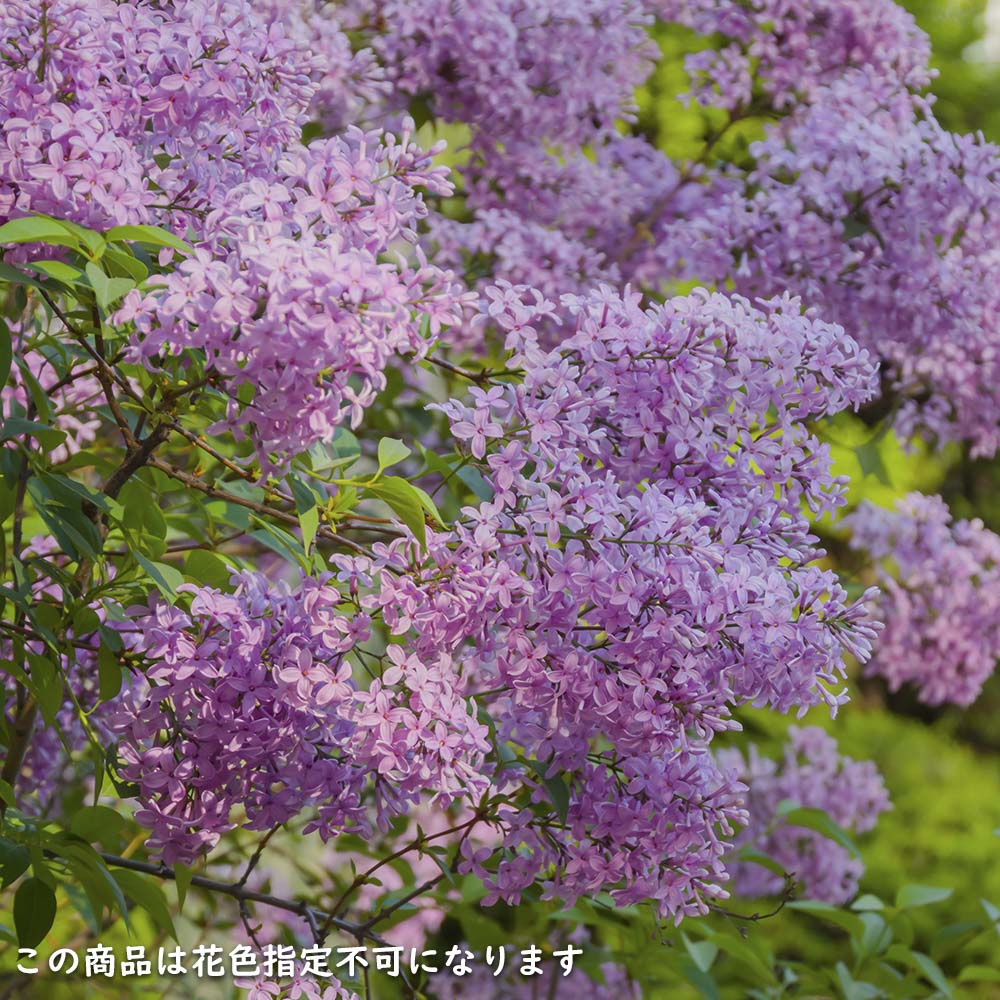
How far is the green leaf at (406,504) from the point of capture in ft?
3.67

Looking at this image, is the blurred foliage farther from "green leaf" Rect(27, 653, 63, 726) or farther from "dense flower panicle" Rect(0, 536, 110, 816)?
"green leaf" Rect(27, 653, 63, 726)

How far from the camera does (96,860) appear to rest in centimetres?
126

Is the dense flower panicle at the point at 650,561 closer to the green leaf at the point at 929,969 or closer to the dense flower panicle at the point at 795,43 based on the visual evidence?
the green leaf at the point at 929,969

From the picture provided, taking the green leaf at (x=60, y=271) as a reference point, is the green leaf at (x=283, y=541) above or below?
below

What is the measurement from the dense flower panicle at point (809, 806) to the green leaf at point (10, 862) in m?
1.67

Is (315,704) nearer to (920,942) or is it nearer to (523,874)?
(523,874)

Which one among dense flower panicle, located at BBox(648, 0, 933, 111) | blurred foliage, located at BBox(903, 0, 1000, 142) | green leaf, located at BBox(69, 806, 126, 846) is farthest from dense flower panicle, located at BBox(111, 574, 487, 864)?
blurred foliage, located at BBox(903, 0, 1000, 142)

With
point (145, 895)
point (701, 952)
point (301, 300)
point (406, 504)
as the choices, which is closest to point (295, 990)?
point (145, 895)

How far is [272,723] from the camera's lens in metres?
1.16

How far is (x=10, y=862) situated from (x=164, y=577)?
31cm

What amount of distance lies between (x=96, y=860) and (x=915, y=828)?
487 cm

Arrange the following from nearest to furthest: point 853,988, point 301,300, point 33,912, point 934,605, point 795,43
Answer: point 301,300 → point 33,912 → point 853,988 → point 795,43 → point 934,605

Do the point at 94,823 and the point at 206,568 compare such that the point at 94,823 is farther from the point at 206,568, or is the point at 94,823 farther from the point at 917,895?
the point at 917,895

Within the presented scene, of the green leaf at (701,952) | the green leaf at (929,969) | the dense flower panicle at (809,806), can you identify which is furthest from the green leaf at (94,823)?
the dense flower panicle at (809,806)
